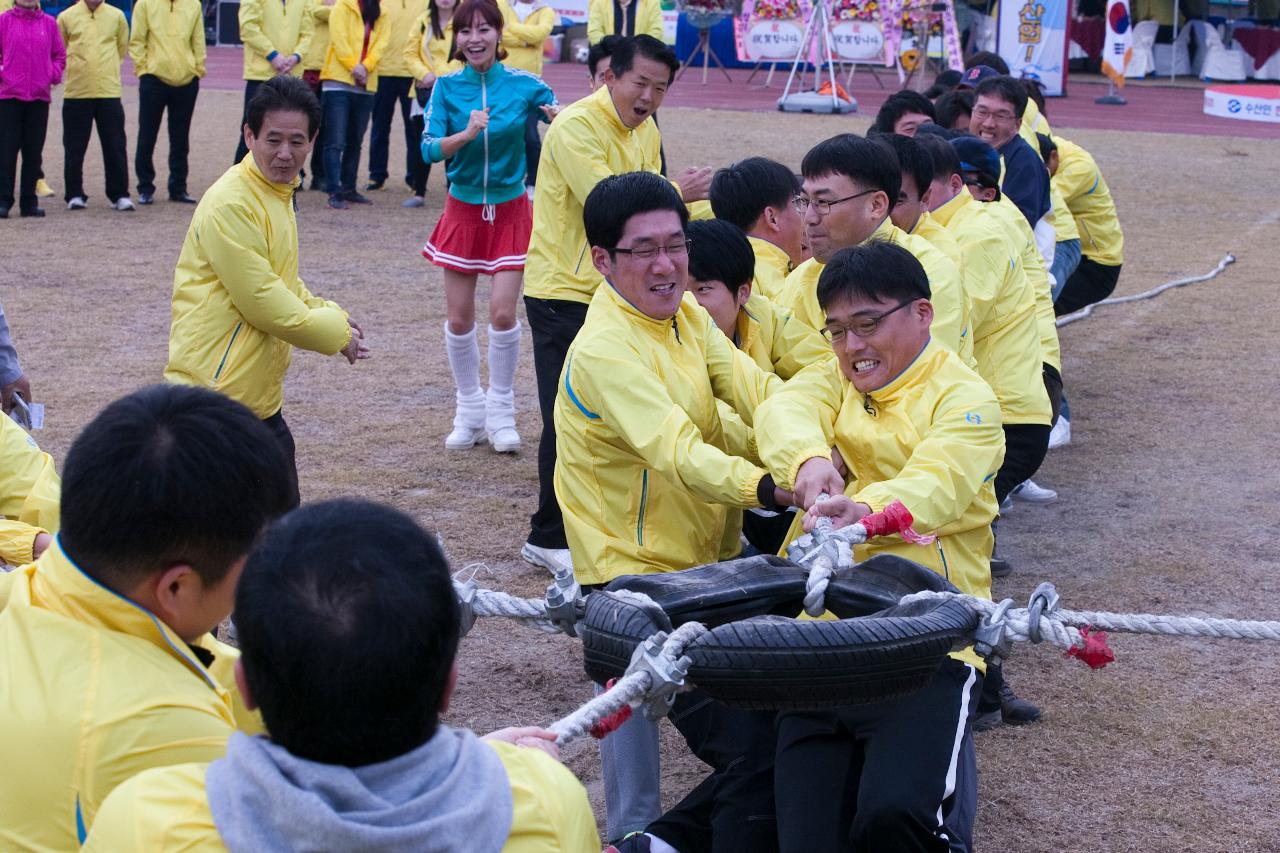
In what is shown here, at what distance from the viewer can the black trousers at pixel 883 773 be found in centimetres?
293

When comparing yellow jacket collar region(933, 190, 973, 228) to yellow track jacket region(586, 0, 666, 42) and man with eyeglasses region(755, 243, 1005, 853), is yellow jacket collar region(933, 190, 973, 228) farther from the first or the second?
yellow track jacket region(586, 0, 666, 42)

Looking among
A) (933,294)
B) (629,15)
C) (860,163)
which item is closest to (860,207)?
(860,163)

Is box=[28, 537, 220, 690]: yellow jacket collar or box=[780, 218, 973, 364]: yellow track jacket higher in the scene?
box=[780, 218, 973, 364]: yellow track jacket

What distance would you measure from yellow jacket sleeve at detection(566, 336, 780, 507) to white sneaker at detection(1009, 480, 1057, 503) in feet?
10.7

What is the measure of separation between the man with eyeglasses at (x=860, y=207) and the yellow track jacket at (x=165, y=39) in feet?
33.3

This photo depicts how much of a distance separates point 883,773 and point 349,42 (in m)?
11.6

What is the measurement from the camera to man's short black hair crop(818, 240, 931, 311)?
357 centimetres

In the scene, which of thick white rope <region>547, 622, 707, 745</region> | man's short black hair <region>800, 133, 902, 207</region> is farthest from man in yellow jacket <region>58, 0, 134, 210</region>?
thick white rope <region>547, 622, 707, 745</region>

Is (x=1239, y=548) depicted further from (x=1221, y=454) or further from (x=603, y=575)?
(x=603, y=575)

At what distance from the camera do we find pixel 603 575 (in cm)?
357

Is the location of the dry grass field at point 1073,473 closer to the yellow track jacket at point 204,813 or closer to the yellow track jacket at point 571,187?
the yellow track jacket at point 571,187

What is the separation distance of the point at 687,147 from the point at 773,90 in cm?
802

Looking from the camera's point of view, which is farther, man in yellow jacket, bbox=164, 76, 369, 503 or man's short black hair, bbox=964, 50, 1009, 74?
man's short black hair, bbox=964, 50, 1009, 74

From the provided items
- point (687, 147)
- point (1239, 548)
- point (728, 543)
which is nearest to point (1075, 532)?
point (1239, 548)
